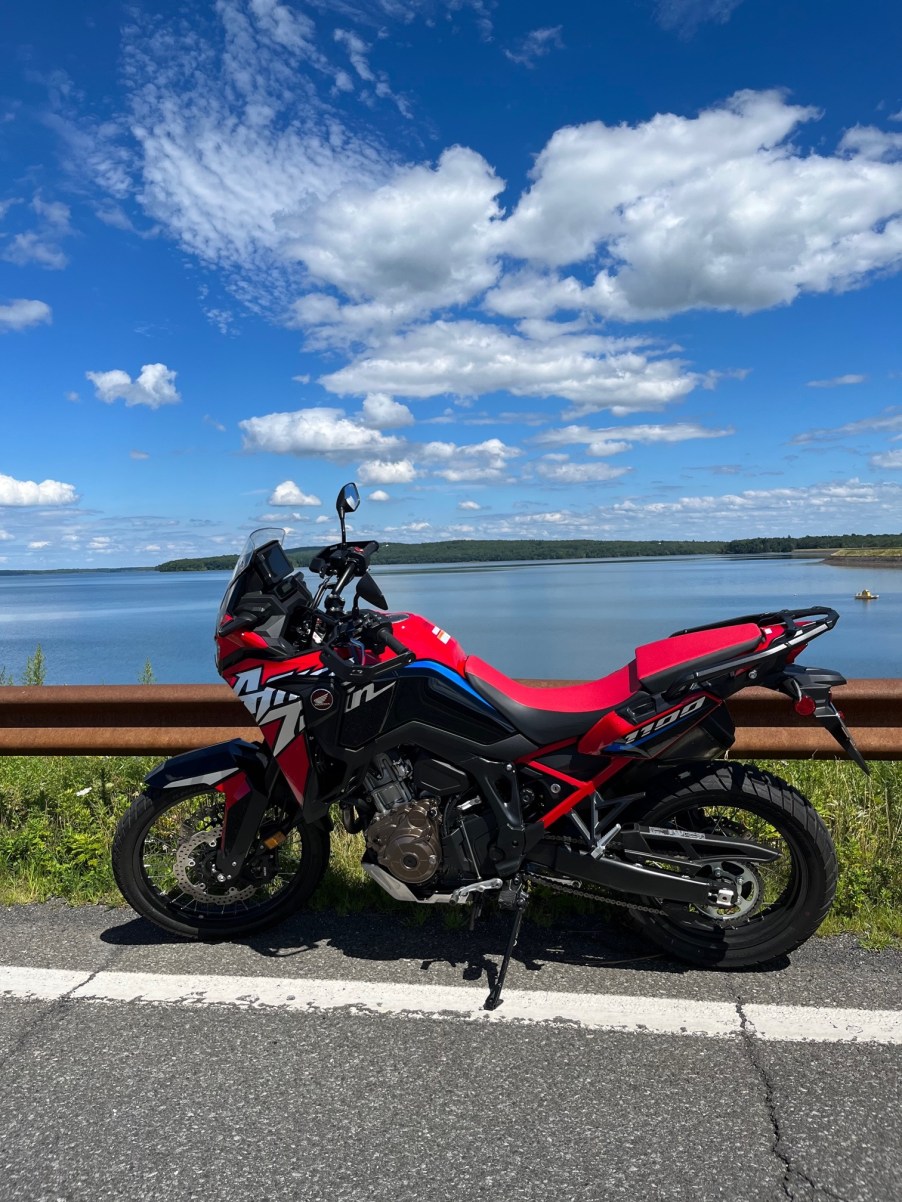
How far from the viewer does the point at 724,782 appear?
119 inches

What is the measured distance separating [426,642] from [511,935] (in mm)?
1083

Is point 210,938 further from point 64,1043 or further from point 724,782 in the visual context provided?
point 724,782

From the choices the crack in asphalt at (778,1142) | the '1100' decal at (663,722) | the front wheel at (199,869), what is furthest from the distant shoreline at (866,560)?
the front wheel at (199,869)

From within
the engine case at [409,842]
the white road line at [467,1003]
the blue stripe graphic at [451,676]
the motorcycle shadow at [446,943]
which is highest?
the blue stripe graphic at [451,676]

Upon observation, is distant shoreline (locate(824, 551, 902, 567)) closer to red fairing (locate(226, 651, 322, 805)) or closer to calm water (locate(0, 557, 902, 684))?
calm water (locate(0, 557, 902, 684))

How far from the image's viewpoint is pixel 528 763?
3.07 meters

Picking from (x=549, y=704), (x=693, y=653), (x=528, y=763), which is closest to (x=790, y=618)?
(x=693, y=653)

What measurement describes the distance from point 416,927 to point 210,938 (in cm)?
84

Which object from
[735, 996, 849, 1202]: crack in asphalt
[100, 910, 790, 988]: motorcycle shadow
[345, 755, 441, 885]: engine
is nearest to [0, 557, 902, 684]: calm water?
[345, 755, 441, 885]: engine

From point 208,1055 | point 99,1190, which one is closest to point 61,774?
point 208,1055

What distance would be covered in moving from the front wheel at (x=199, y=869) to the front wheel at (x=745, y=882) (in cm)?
142

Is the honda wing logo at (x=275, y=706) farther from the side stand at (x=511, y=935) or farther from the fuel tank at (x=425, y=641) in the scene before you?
the side stand at (x=511, y=935)

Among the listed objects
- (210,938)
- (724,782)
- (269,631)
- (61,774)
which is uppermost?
(269,631)

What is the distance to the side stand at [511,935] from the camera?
2.84 metres
